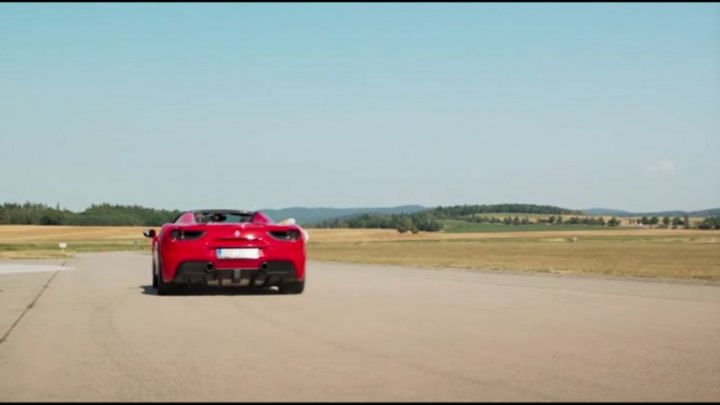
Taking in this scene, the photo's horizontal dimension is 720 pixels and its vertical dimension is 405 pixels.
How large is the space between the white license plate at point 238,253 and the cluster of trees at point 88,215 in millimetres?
37750

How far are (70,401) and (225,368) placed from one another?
4.72ft

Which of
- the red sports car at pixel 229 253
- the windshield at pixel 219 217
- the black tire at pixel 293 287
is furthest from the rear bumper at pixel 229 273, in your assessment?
the windshield at pixel 219 217

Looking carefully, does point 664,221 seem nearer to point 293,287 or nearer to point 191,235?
point 293,287

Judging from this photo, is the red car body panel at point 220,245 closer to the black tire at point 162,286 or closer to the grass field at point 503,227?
the black tire at point 162,286

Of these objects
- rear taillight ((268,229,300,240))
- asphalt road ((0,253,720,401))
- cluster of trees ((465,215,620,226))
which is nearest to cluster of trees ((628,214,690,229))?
cluster of trees ((465,215,620,226))

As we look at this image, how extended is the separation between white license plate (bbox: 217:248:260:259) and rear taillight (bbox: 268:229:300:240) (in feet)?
1.18

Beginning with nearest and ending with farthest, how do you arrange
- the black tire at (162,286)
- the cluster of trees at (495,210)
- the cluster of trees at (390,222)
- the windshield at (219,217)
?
the black tire at (162,286) → the windshield at (219,217) → the cluster of trees at (390,222) → the cluster of trees at (495,210)

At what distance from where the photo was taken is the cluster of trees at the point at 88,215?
58.5 meters

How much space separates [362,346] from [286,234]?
18.0ft

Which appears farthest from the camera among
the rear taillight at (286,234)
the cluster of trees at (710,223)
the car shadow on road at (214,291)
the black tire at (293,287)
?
the cluster of trees at (710,223)

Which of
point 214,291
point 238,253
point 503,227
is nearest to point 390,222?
point 503,227

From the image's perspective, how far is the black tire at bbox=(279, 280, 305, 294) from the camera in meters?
13.8

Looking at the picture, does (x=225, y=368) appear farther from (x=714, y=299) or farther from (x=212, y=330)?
(x=714, y=299)

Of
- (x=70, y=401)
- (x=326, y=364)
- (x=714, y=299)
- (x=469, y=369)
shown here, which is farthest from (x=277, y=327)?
(x=714, y=299)
